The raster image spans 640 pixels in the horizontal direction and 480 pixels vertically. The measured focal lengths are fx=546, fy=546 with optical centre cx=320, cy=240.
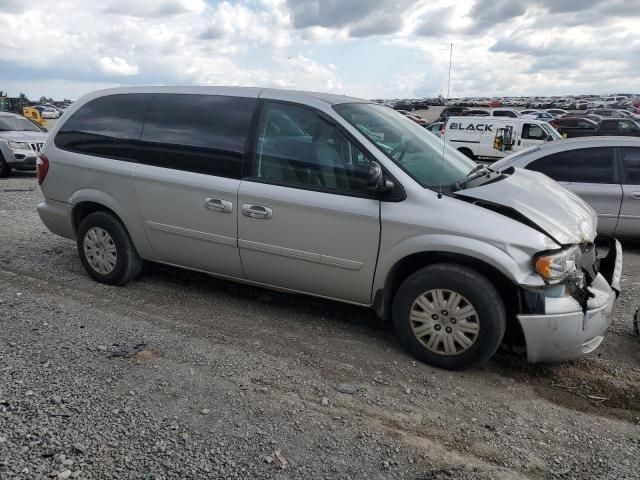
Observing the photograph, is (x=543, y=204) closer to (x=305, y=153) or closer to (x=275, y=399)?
(x=305, y=153)

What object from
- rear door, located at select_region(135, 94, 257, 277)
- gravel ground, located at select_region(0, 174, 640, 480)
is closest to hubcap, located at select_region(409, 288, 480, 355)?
gravel ground, located at select_region(0, 174, 640, 480)

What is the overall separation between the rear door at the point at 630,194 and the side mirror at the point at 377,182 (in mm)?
4462

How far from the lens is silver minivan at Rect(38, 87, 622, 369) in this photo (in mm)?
3561

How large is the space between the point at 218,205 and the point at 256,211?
1.18ft

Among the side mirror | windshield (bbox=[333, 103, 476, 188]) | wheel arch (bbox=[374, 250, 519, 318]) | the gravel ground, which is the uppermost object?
windshield (bbox=[333, 103, 476, 188])

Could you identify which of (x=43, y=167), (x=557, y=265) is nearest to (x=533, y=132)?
(x=557, y=265)

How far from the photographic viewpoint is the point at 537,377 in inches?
148

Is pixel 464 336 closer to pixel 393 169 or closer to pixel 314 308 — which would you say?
pixel 393 169

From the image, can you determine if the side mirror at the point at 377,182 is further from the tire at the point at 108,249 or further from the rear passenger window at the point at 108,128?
the tire at the point at 108,249

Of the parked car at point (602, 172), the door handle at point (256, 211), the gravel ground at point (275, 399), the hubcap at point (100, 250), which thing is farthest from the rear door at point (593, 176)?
the hubcap at point (100, 250)

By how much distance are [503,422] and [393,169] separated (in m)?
1.79

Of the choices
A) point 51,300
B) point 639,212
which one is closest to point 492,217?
point 51,300

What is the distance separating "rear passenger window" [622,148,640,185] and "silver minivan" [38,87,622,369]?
295 centimetres

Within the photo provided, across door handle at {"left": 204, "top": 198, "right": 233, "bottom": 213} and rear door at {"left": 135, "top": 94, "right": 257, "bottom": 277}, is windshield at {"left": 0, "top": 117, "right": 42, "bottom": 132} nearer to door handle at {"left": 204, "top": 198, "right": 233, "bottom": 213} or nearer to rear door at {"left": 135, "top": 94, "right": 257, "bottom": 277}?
rear door at {"left": 135, "top": 94, "right": 257, "bottom": 277}
